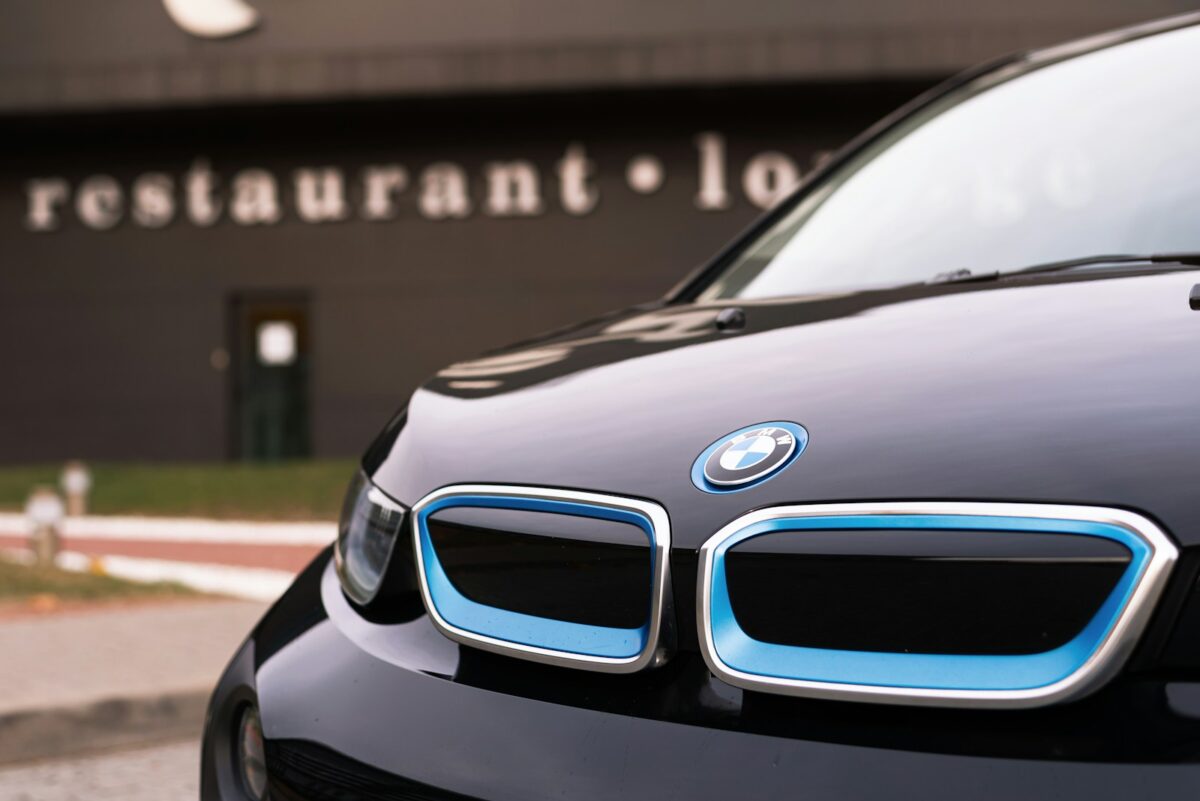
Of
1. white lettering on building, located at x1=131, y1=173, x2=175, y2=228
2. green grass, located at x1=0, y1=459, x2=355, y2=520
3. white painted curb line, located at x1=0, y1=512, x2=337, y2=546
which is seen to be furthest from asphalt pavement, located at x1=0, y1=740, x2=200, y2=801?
white lettering on building, located at x1=131, y1=173, x2=175, y2=228

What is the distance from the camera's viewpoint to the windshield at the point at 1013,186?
7.13 feet

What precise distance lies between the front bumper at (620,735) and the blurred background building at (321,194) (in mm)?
16024

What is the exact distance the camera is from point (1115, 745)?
1.14 meters

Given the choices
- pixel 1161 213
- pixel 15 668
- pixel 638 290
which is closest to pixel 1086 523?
pixel 1161 213

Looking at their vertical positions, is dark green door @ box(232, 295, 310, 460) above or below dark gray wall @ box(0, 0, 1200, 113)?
below

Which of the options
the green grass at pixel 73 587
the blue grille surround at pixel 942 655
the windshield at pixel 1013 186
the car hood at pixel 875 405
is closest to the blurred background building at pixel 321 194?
the green grass at pixel 73 587

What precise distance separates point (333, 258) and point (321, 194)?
906 mm

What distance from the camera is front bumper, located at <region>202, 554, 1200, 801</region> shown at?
3.78ft

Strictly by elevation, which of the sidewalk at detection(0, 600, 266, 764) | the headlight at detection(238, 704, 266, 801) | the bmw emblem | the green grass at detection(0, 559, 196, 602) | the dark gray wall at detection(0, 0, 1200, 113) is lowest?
the green grass at detection(0, 559, 196, 602)

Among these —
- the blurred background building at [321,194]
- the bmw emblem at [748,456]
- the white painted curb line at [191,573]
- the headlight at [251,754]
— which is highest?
the blurred background building at [321,194]

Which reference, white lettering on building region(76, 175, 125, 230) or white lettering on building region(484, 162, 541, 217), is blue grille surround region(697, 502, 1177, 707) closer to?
white lettering on building region(484, 162, 541, 217)

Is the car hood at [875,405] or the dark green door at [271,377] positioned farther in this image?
the dark green door at [271,377]

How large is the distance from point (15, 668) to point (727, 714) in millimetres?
4125

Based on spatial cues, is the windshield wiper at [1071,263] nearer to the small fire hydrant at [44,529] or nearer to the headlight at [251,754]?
the headlight at [251,754]
